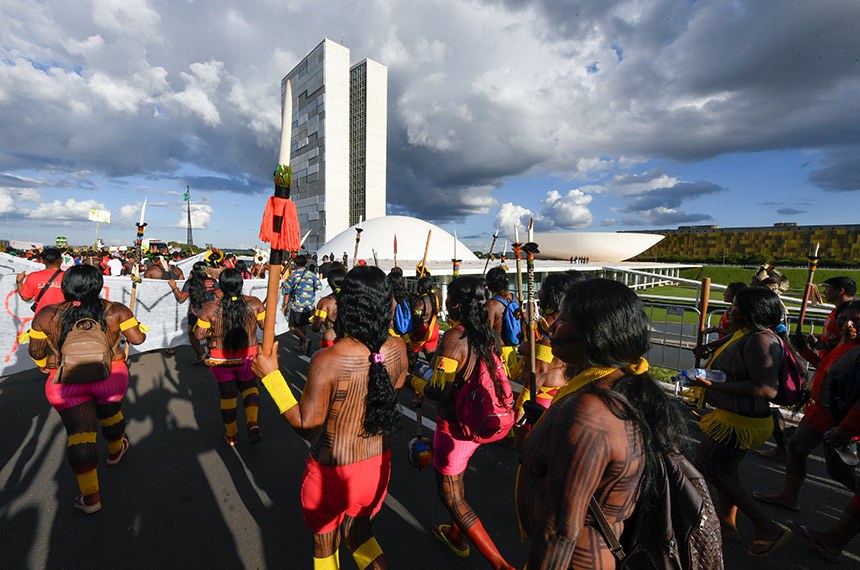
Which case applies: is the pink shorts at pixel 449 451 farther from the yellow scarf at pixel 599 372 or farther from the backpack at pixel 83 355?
the backpack at pixel 83 355

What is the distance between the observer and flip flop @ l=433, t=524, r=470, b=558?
2.86m

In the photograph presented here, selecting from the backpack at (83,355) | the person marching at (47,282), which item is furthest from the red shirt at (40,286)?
the backpack at (83,355)

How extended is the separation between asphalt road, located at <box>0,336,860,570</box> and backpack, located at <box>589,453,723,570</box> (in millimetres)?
1973

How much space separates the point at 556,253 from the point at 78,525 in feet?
223

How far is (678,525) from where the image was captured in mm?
1228

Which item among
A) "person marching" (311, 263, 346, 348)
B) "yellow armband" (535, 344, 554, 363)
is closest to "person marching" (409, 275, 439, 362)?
"person marching" (311, 263, 346, 348)

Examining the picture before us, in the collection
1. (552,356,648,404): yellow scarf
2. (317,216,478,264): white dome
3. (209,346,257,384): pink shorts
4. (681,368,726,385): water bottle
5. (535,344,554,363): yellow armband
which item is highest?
(317,216,478,264): white dome

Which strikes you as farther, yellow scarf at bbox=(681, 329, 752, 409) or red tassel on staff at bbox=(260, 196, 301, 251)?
yellow scarf at bbox=(681, 329, 752, 409)

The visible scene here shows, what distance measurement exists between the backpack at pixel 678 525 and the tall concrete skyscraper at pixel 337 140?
172 feet

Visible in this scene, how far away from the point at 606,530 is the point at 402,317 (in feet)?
14.6

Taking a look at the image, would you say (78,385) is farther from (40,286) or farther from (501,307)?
(501,307)

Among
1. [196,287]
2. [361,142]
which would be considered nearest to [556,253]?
[361,142]

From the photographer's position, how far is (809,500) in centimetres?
358

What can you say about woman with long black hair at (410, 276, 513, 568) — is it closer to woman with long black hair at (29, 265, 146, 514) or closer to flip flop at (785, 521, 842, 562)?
flip flop at (785, 521, 842, 562)
